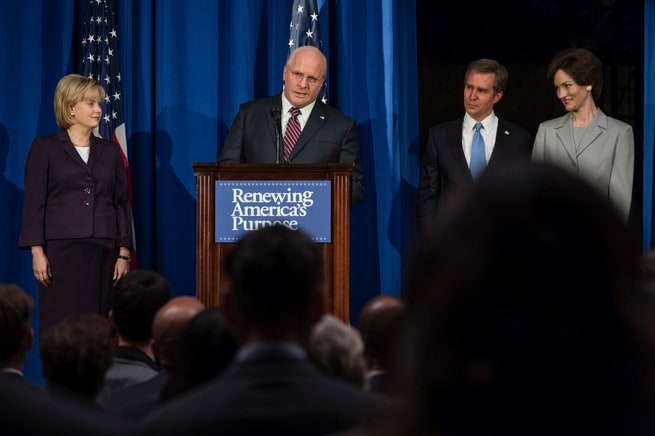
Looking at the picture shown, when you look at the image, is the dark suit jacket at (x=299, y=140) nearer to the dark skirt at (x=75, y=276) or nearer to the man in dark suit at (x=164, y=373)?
the dark skirt at (x=75, y=276)

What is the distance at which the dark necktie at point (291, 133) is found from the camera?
5719 millimetres

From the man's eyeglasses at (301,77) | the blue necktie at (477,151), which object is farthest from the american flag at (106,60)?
the blue necktie at (477,151)

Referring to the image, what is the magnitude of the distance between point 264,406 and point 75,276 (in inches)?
172

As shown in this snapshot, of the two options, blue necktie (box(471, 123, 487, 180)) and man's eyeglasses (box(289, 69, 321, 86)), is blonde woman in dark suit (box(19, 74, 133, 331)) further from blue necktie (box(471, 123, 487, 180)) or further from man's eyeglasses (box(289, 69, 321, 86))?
blue necktie (box(471, 123, 487, 180))

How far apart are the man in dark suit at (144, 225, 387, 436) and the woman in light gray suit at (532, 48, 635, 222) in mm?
4520

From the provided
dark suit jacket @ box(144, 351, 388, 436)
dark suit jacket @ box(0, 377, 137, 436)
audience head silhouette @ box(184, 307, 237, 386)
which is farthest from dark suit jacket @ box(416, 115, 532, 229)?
dark suit jacket @ box(0, 377, 137, 436)

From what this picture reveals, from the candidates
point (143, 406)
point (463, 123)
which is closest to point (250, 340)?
point (143, 406)

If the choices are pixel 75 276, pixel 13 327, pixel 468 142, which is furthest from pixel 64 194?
pixel 13 327

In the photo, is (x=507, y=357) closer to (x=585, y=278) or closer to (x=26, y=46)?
(x=585, y=278)

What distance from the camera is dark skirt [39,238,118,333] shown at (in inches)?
217

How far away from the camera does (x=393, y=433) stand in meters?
0.69

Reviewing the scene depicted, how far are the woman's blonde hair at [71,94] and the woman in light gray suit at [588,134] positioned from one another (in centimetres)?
245

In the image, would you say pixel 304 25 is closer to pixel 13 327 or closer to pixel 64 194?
pixel 64 194

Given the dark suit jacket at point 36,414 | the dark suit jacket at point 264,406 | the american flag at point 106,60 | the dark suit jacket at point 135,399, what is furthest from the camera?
the american flag at point 106,60
